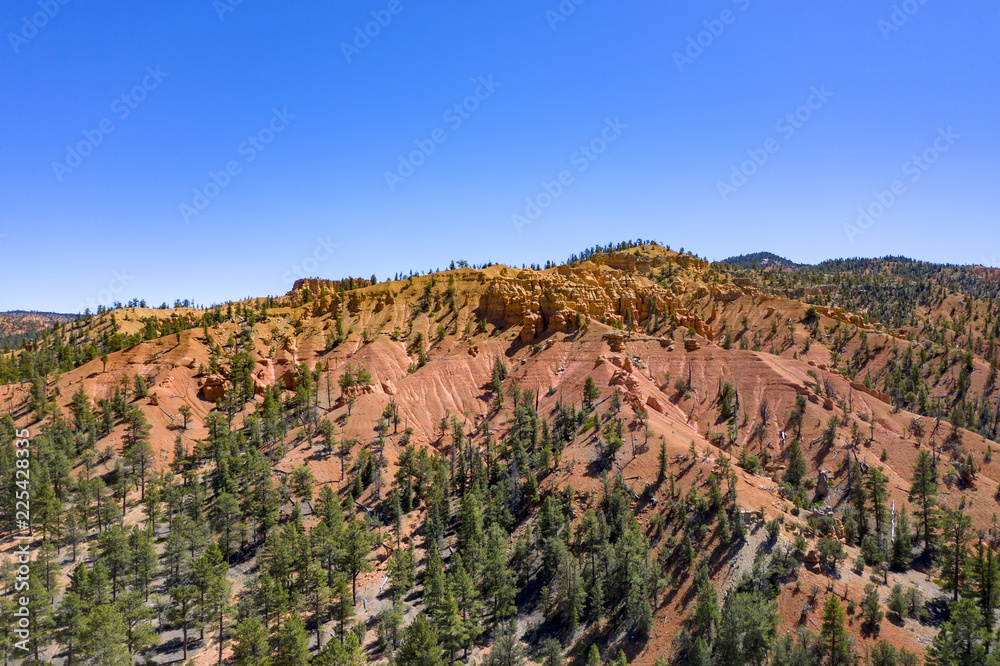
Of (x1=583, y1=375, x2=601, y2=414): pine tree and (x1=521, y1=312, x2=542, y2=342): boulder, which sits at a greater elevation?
(x1=521, y1=312, x2=542, y2=342): boulder

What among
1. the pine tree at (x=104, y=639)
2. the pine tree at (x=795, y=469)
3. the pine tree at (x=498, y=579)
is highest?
the pine tree at (x=795, y=469)

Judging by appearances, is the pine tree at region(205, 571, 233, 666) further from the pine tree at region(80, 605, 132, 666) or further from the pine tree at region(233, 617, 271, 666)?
the pine tree at region(233, 617, 271, 666)

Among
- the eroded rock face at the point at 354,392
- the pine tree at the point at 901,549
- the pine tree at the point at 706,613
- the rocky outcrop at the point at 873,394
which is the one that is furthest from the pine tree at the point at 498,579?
the rocky outcrop at the point at 873,394

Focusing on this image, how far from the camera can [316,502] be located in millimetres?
68562

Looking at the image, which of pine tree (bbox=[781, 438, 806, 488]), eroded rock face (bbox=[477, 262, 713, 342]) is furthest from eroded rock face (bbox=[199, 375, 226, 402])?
pine tree (bbox=[781, 438, 806, 488])

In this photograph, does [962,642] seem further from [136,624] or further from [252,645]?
[136,624]

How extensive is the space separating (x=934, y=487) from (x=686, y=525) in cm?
3381

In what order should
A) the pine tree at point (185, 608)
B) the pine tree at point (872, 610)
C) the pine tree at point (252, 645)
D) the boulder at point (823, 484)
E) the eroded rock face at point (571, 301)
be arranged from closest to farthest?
the pine tree at point (252, 645) < the pine tree at point (872, 610) < the pine tree at point (185, 608) < the boulder at point (823, 484) < the eroded rock face at point (571, 301)

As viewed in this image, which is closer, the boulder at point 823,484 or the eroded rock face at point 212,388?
the boulder at point 823,484

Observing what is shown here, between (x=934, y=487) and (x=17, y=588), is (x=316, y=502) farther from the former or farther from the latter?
(x=934, y=487)

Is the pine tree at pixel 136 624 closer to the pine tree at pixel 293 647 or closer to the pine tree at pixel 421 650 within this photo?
the pine tree at pixel 293 647

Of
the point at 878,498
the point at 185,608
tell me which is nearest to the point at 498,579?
the point at 185,608

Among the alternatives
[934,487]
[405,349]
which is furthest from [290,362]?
[934,487]

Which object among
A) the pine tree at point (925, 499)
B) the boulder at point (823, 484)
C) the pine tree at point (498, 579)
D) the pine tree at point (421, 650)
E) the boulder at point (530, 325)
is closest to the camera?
the pine tree at point (421, 650)
